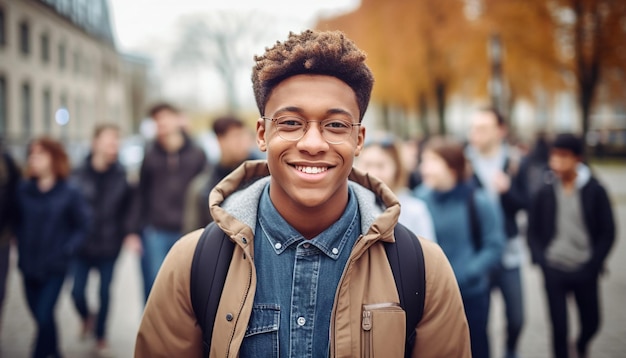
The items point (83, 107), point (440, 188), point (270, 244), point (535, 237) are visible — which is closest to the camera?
point (270, 244)

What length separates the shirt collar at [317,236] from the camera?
5.94 ft

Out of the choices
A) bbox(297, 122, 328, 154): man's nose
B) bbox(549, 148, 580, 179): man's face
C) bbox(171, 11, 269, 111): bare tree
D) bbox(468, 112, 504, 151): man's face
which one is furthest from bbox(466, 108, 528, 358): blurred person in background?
bbox(171, 11, 269, 111): bare tree

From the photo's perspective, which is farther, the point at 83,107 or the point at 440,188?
the point at 83,107

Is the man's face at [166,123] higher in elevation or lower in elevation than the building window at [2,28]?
lower

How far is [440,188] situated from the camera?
4184 mm

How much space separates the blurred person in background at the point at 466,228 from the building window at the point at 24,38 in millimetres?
6290

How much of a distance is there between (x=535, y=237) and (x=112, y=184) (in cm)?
440

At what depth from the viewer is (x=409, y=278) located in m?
1.77

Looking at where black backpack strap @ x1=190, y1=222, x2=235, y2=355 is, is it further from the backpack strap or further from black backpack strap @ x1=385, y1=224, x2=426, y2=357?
black backpack strap @ x1=385, y1=224, x2=426, y2=357

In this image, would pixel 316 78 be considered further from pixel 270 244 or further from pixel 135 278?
pixel 135 278

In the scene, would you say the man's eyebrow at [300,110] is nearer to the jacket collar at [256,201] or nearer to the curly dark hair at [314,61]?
the curly dark hair at [314,61]

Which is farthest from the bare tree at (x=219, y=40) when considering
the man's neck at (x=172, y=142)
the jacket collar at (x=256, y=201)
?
the jacket collar at (x=256, y=201)

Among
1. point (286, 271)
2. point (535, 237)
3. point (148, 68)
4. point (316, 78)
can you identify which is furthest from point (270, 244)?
point (148, 68)

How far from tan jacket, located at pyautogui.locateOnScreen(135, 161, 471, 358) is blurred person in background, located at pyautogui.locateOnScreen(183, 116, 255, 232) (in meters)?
2.61
